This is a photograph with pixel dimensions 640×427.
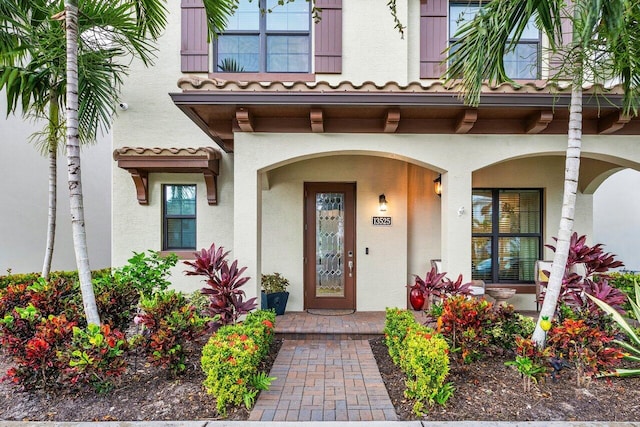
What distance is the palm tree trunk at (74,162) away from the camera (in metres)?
3.91

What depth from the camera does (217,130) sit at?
551 cm

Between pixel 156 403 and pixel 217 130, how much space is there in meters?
3.82

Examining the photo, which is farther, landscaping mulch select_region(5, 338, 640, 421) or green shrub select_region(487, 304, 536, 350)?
green shrub select_region(487, 304, 536, 350)

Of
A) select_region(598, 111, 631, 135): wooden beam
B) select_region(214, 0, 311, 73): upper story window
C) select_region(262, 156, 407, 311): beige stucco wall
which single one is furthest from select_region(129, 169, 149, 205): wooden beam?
select_region(598, 111, 631, 135): wooden beam

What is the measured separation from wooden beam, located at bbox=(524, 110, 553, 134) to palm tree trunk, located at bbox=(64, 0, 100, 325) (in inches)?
234

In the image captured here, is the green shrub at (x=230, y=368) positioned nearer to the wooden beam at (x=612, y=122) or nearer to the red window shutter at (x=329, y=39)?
the red window shutter at (x=329, y=39)

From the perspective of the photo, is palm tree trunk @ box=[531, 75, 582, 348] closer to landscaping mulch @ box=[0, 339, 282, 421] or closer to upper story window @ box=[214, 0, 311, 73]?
landscaping mulch @ box=[0, 339, 282, 421]

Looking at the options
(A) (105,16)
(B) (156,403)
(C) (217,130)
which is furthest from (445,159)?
(A) (105,16)

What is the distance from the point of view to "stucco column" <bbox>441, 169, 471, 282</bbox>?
5.23 m

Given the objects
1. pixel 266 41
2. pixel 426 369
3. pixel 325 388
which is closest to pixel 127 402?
pixel 325 388

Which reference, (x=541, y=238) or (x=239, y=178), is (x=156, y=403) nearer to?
(x=239, y=178)

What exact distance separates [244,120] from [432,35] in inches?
171

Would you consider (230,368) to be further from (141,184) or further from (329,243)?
(141,184)

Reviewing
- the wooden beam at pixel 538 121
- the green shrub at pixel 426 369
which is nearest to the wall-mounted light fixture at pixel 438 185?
the wooden beam at pixel 538 121
